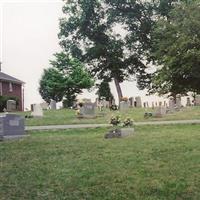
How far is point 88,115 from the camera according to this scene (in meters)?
29.5

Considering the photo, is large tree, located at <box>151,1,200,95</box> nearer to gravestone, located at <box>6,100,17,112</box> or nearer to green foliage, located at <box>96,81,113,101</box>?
gravestone, located at <box>6,100,17,112</box>

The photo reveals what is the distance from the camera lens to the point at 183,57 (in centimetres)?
3825

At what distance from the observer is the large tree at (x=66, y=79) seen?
205 ft

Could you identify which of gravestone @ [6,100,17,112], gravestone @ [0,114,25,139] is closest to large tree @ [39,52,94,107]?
gravestone @ [6,100,17,112]

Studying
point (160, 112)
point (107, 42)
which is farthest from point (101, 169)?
point (107, 42)

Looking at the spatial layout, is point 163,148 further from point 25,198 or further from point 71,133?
point 71,133

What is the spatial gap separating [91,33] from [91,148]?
47.0m

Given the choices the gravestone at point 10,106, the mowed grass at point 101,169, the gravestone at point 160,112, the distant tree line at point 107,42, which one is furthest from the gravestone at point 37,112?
the distant tree line at point 107,42

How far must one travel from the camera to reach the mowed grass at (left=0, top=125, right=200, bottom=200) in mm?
9578

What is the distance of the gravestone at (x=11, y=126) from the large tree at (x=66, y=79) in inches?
1664

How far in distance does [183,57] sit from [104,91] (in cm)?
2458

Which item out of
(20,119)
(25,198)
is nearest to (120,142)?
(20,119)

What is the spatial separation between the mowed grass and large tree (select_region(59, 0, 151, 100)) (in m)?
44.4

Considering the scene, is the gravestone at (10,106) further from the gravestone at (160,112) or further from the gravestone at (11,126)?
the gravestone at (11,126)
